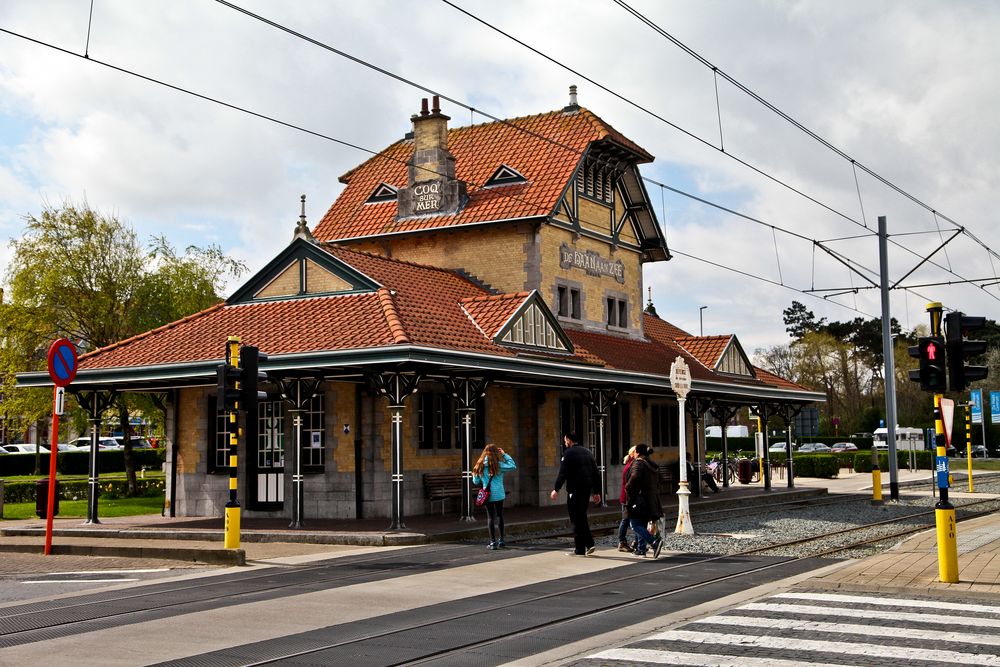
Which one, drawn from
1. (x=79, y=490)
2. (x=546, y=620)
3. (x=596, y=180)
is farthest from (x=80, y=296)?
(x=546, y=620)

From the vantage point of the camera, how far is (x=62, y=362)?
1759 centimetres

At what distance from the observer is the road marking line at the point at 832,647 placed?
848 centimetres

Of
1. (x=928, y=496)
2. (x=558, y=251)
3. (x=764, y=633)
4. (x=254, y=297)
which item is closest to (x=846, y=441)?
(x=928, y=496)

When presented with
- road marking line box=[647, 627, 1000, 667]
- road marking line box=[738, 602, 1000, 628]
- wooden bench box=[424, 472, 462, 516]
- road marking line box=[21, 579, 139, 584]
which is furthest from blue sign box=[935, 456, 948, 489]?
wooden bench box=[424, 472, 462, 516]

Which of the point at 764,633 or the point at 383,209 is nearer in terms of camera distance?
the point at 764,633

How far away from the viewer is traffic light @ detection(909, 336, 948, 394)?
41.8 ft

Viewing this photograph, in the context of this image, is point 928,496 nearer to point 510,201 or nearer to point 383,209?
point 510,201

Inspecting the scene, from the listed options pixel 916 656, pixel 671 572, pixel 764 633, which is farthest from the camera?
pixel 671 572

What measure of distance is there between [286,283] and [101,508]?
10.7 meters

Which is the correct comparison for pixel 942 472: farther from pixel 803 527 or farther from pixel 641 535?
pixel 803 527

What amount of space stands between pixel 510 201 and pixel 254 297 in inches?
297

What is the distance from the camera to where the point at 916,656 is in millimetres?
8562

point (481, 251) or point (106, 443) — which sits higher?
point (481, 251)

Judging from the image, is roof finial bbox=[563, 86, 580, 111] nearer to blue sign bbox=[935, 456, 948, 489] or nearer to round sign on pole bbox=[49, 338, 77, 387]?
round sign on pole bbox=[49, 338, 77, 387]
